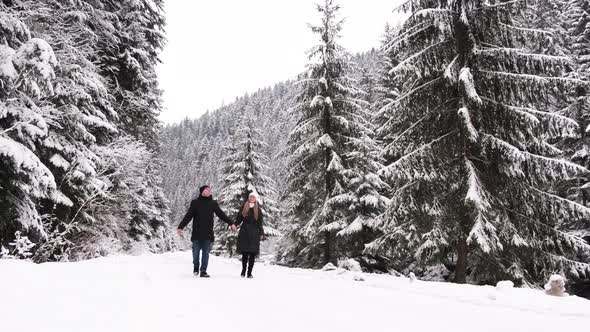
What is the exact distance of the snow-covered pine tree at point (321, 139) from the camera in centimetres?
2111

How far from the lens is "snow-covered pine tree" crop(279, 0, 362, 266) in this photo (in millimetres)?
21109

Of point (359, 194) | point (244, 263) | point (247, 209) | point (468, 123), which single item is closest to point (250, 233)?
point (247, 209)

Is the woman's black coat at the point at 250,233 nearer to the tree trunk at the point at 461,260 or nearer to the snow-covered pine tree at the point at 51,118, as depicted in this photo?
the snow-covered pine tree at the point at 51,118

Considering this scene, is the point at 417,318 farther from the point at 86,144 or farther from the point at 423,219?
the point at 86,144

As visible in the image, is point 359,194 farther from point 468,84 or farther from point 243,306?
point 243,306

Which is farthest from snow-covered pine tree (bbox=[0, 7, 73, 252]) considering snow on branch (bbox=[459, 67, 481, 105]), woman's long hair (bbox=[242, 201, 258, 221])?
snow on branch (bbox=[459, 67, 481, 105])

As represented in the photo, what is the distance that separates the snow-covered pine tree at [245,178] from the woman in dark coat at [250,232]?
74.3 ft

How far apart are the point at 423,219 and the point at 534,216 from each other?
316 cm

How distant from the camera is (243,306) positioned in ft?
18.6

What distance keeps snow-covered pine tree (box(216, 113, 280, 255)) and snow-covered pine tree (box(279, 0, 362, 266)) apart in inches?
417

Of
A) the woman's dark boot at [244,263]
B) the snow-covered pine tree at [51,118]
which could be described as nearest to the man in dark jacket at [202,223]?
the woman's dark boot at [244,263]

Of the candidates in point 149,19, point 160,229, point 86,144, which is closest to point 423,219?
point 86,144

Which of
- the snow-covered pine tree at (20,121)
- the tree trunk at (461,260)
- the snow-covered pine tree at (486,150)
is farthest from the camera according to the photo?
the tree trunk at (461,260)

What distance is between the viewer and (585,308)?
246 inches
